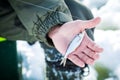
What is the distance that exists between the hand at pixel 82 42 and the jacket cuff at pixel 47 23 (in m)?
0.02

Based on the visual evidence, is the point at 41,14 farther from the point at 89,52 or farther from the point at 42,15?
the point at 89,52

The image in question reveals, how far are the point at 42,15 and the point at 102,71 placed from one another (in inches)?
31.3

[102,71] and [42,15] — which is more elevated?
[42,15]

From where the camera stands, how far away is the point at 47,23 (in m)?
0.88

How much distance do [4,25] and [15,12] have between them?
0.09m

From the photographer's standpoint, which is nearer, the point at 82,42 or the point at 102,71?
the point at 82,42

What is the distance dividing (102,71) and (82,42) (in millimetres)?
826

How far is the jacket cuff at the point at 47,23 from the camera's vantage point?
2.86 feet

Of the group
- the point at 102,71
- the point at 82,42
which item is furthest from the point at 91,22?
the point at 102,71

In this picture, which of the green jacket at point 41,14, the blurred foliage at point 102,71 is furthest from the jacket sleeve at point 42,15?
the blurred foliage at point 102,71

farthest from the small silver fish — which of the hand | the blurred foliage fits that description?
the blurred foliage

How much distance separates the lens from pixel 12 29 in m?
1.12

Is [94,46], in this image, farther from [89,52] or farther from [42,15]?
[42,15]

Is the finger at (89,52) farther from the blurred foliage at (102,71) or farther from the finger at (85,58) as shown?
the blurred foliage at (102,71)
